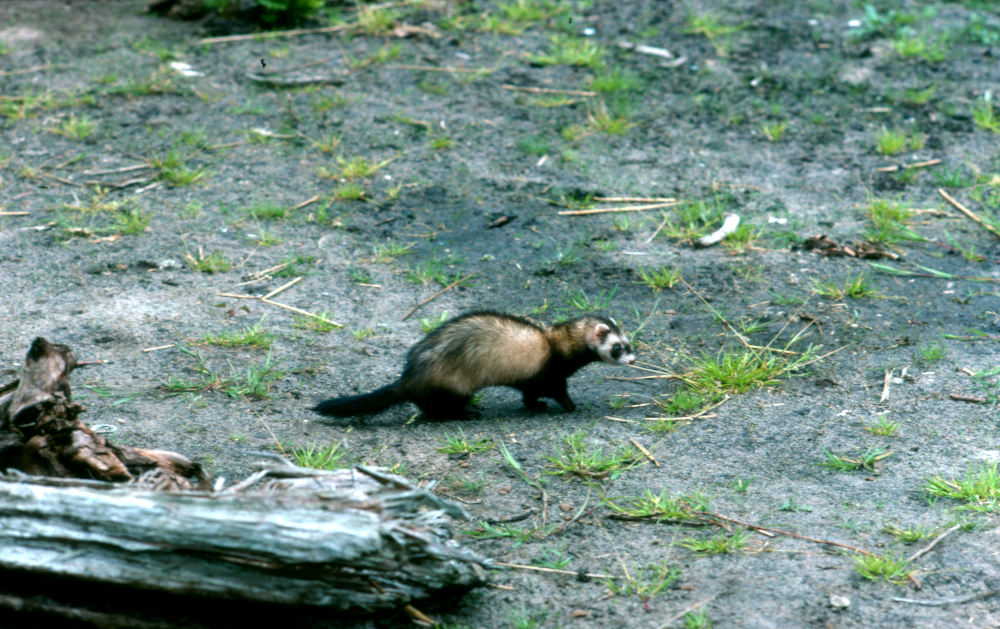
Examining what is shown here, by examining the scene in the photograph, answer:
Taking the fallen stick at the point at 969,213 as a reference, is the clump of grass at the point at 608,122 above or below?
above

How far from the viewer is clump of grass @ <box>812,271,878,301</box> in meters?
5.41

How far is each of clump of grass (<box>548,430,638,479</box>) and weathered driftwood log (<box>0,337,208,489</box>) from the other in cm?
146

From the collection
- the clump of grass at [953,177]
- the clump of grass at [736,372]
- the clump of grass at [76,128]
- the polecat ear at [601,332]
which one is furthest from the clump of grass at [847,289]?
the clump of grass at [76,128]

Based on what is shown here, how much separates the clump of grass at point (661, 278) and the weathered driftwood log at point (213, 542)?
3093 millimetres

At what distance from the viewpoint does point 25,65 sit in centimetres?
795

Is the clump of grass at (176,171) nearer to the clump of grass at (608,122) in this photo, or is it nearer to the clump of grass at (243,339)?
the clump of grass at (243,339)

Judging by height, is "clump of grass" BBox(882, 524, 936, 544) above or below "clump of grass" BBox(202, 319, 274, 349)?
above

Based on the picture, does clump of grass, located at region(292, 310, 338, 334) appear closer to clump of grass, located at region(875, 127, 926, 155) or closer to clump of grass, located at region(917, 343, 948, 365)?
clump of grass, located at region(917, 343, 948, 365)

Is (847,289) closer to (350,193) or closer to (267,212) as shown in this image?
(350,193)

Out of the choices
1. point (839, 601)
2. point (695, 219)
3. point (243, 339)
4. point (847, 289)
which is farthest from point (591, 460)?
point (695, 219)

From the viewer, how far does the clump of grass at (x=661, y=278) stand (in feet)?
18.4

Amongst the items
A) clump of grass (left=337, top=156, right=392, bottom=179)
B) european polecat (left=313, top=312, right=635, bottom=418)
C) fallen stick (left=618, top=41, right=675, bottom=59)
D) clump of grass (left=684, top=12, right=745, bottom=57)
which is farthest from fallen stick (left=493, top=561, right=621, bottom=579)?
clump of grass (left=684, top=12, right=745, bottom=57)

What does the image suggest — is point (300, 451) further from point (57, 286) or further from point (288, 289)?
point (57, 286)

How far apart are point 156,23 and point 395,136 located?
3.09 metres
